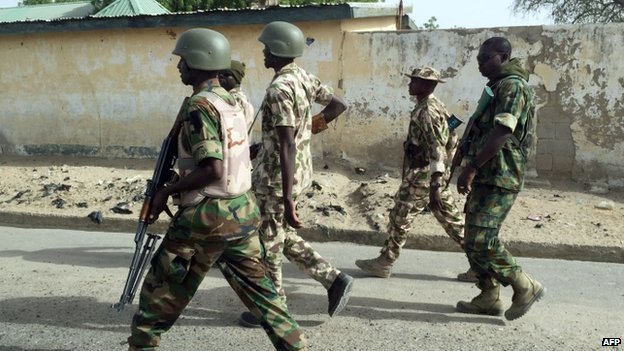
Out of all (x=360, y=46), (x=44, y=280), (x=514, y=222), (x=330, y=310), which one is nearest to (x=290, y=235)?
(x=330, y=310)

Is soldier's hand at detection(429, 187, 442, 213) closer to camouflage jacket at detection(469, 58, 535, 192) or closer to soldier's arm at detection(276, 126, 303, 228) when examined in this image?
camouflage jacket at detection(469, 58, 535, 192)

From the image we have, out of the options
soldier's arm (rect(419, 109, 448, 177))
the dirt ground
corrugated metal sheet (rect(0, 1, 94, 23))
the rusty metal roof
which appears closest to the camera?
soldier's arm (rect(419, 109, 448, 177))

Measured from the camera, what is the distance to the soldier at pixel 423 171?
4.52 m

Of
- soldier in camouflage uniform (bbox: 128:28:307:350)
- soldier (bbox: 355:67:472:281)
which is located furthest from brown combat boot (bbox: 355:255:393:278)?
soldier in camouflage uniform (bbox: 128:28:307:350)

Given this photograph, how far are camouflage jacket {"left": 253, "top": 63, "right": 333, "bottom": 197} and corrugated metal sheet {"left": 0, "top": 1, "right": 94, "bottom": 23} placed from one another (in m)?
19.2

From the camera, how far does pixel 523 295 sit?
3842 millimetres

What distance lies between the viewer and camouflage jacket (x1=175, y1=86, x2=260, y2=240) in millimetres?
2807

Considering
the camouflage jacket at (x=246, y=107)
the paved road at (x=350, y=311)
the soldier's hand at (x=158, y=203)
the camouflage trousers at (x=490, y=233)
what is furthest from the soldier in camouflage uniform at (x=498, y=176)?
the soldier's hand at (x=158, y=203)

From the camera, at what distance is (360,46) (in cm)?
865

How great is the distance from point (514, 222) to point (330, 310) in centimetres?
332

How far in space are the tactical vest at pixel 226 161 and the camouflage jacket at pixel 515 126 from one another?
158 cm

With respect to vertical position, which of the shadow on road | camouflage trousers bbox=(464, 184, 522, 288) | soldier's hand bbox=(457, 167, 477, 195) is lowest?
the shadow on road

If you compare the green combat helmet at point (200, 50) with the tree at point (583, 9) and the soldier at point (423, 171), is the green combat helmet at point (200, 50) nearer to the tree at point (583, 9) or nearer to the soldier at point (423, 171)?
the soldier at point (423, 171)

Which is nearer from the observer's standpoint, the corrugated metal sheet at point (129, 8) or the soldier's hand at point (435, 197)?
Result: the soldier's hand at point (435, 197)
